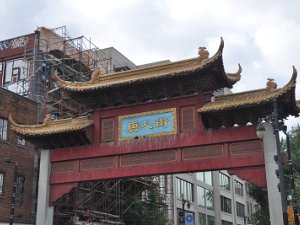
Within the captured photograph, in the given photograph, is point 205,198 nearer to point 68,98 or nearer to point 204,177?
point 204,177

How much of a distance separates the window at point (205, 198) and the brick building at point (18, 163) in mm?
26686

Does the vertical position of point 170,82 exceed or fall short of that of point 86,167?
it exceeds it

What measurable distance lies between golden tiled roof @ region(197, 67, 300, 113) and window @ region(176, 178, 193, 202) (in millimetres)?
28644

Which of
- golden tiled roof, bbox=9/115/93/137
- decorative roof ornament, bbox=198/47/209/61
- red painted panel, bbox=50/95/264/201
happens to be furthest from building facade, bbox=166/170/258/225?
decorative roof ornament, bbox=198/47/209/61

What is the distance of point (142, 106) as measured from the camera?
67.8 feet

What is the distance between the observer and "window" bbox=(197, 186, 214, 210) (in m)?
54.3

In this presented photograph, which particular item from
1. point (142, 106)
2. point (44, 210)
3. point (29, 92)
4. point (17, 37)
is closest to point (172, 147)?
point (142, 106)

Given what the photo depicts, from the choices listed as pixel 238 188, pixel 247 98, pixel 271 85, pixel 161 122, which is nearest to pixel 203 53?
pixel 247 98

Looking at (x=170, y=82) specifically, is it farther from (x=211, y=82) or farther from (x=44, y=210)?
(x=44, y=210)

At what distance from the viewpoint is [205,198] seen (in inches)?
2203

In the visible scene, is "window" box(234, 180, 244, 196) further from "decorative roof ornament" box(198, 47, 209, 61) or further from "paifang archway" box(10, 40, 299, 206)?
"decorative roof ornament" box(198, 47, 209, 61)

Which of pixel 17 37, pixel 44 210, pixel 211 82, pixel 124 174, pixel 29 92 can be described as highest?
pixel 17 37

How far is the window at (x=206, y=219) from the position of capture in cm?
5400

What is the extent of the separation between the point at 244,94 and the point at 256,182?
3.49 m
